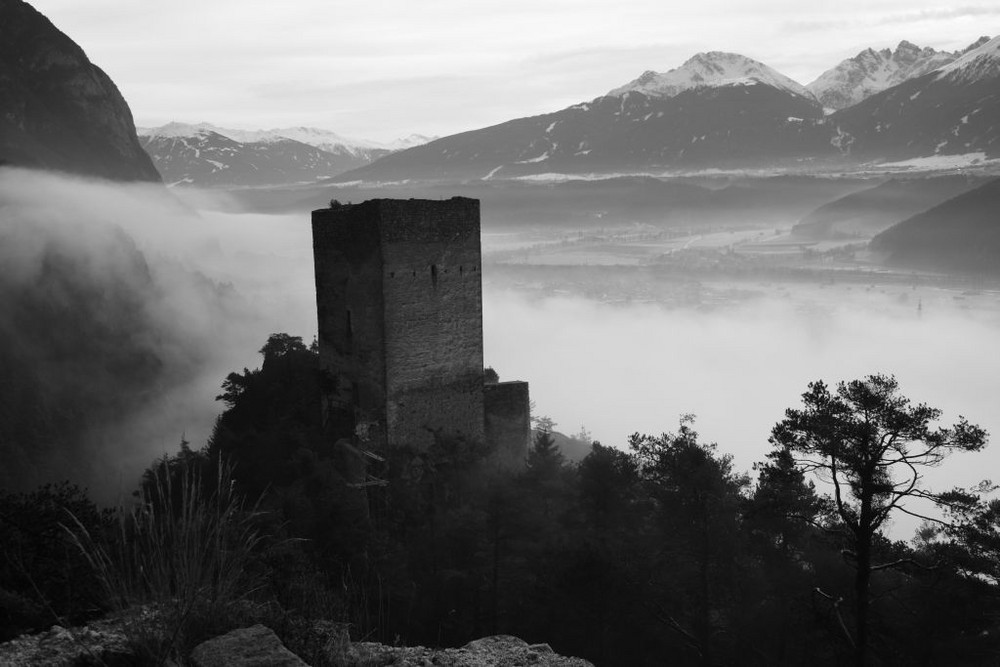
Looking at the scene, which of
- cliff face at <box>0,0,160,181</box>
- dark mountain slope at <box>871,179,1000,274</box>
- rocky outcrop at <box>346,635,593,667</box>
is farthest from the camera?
dark mountain slope at <box>871,179,1000,274</box>

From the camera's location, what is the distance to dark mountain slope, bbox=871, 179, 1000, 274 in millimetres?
179712

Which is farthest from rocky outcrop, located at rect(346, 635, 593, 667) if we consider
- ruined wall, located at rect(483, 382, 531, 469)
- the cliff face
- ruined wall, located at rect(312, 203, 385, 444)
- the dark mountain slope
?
the dark mountain slope

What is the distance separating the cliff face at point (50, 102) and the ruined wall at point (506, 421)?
4152 inches

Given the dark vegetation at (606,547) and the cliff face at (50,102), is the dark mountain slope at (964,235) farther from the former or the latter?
the dark vegetation at (606,547)

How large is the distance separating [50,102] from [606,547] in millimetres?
122361

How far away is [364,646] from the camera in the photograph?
8.16 meters

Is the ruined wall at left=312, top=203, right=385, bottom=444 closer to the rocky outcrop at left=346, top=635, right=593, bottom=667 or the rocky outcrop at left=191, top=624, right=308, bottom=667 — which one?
the rocky outcrop at left=346, top=635, right=593, bottom=667

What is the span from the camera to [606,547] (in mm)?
18297

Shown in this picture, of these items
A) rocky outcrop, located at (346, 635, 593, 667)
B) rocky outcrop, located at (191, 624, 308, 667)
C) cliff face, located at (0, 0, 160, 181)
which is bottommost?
rocky outcrop, located at (346, 635, 593, 667)

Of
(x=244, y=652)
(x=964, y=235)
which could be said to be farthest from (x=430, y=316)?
(x=964, y=235)

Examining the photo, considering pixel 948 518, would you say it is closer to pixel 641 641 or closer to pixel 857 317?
pixel 641 641

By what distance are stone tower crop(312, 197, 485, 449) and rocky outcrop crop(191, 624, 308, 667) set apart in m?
16.3

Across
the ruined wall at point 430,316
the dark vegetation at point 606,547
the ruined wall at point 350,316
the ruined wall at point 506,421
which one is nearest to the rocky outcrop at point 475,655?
the dark vegetation at point 606,547

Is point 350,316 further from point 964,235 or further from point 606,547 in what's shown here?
point 964,235
